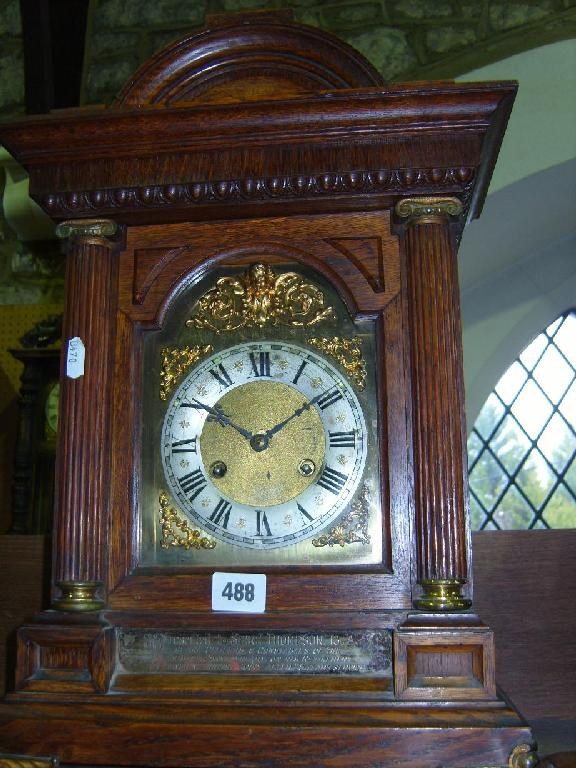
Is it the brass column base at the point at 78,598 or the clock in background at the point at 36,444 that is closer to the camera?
the brass column base at the point at 78,598

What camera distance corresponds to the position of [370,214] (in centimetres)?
153

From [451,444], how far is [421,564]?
A: 0.60 feet

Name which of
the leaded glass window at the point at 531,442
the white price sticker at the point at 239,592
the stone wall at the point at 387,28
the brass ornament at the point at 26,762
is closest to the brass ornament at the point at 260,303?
the white price sticker at the point at 239,592

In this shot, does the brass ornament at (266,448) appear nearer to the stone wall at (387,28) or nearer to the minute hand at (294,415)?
the minute hand at (294,415)

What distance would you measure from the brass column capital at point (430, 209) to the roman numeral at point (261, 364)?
318 millimetres

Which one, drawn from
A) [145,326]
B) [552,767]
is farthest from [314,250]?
[552,767]

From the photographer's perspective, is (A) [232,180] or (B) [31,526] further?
(B) [31,526]

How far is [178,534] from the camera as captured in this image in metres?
1.43

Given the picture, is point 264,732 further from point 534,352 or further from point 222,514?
point 534,352

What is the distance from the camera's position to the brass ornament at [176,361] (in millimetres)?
1497

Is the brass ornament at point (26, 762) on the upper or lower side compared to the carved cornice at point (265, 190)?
lower

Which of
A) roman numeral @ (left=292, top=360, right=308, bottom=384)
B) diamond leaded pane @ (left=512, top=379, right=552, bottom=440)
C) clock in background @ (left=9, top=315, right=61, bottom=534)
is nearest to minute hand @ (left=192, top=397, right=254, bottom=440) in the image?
roman numeral @ (left=292, top=360, right=308, bottom=384)

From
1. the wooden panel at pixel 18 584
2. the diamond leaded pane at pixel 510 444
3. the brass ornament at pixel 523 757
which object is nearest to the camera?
the brass ornament at pixel 523 757

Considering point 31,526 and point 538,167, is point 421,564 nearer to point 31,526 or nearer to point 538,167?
point 31,526
